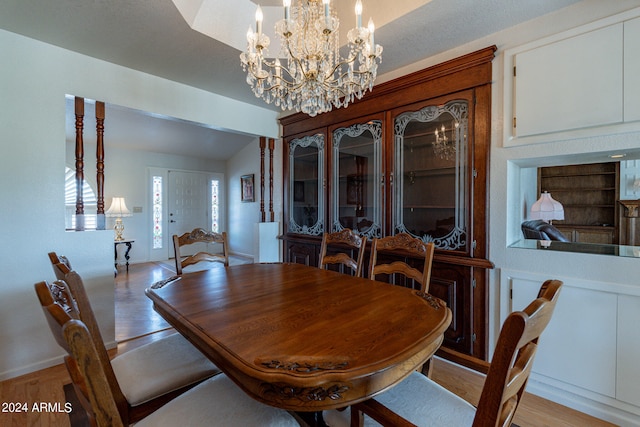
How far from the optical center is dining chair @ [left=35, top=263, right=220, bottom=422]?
966 mm

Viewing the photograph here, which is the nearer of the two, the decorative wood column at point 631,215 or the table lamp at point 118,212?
the decorative wood column at point 631,215

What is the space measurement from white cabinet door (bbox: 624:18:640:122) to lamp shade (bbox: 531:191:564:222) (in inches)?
77.8

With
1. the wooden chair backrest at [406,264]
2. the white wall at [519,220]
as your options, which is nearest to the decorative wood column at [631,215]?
the white wall at [519,220]

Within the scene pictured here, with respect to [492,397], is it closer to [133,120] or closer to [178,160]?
[133,120]

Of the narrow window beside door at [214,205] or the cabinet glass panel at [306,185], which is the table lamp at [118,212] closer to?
the narrow window beside door at [214,205]

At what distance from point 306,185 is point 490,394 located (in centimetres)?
294

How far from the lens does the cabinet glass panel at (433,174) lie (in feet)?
7.16

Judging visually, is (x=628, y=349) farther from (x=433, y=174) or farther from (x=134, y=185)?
(x=134, y=185)

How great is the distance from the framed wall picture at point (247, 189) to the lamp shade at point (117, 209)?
223 cm

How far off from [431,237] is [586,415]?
1.37 m

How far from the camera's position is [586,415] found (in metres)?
1.66

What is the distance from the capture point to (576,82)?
5.61 ft

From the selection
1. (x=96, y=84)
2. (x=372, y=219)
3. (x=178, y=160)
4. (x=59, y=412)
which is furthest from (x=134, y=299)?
(x=178, y=160)

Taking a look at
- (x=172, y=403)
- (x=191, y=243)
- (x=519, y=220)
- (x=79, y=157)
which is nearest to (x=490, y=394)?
(x=172, y=403)
